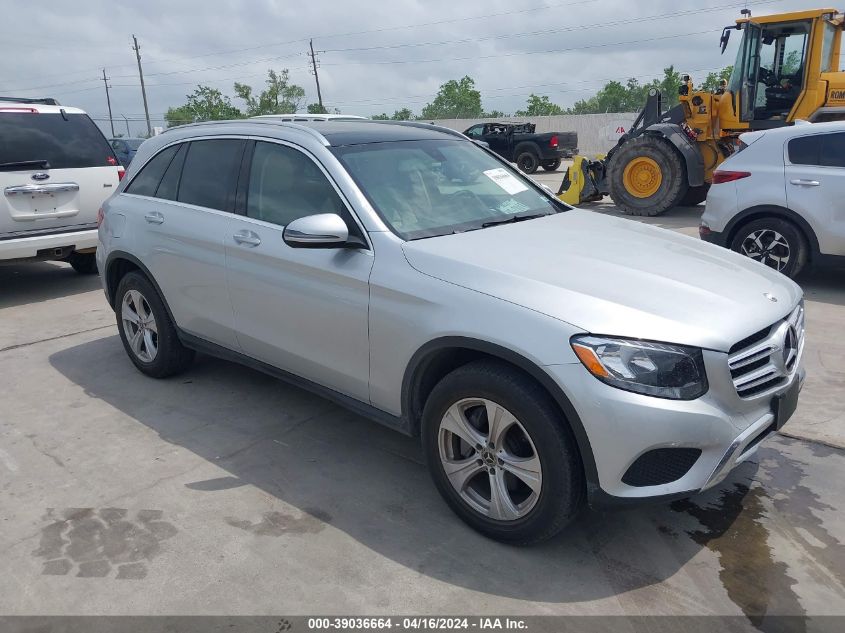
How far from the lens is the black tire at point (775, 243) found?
22.8ft

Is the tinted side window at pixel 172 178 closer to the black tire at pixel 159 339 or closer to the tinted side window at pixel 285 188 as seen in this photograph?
the black tire at pixel 159 339

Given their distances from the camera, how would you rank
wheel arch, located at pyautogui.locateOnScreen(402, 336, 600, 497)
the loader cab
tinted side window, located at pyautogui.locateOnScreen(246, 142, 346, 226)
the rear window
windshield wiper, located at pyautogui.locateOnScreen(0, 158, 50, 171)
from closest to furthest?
wheel arch, located at pyautogui.locateOnScreen(402, 336, 600, 497) → tinted side window, located at pyautogui.locateOnScreen(246, 142, 346, 226) → windshield wiper, located at pyautogui.locateOnScreen(0, 158, 50, 171) → the rear window → the loader cab

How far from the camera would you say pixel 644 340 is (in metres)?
2.58

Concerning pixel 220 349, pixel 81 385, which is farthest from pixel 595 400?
pixel 81 385

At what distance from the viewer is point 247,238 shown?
395 cm

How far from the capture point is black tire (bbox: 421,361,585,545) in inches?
106

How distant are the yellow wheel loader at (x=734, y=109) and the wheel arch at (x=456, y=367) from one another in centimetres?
914

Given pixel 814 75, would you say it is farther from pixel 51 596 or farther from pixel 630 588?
pixel 51 596

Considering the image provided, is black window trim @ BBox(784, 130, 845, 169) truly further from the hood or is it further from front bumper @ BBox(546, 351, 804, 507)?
front bumper @ BBox(546, 351, 804, 507)

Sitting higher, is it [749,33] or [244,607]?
[749,33]

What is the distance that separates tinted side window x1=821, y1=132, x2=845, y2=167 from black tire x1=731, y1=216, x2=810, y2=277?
2.17 feet

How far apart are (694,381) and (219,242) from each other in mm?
2755

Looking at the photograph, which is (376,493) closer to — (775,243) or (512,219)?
(512,219)

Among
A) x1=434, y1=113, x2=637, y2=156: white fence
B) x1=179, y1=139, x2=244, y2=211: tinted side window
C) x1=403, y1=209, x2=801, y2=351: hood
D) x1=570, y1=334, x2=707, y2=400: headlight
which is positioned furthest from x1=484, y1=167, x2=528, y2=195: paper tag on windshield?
x1=434, y1=113, x2=637, y2=156: white fence
